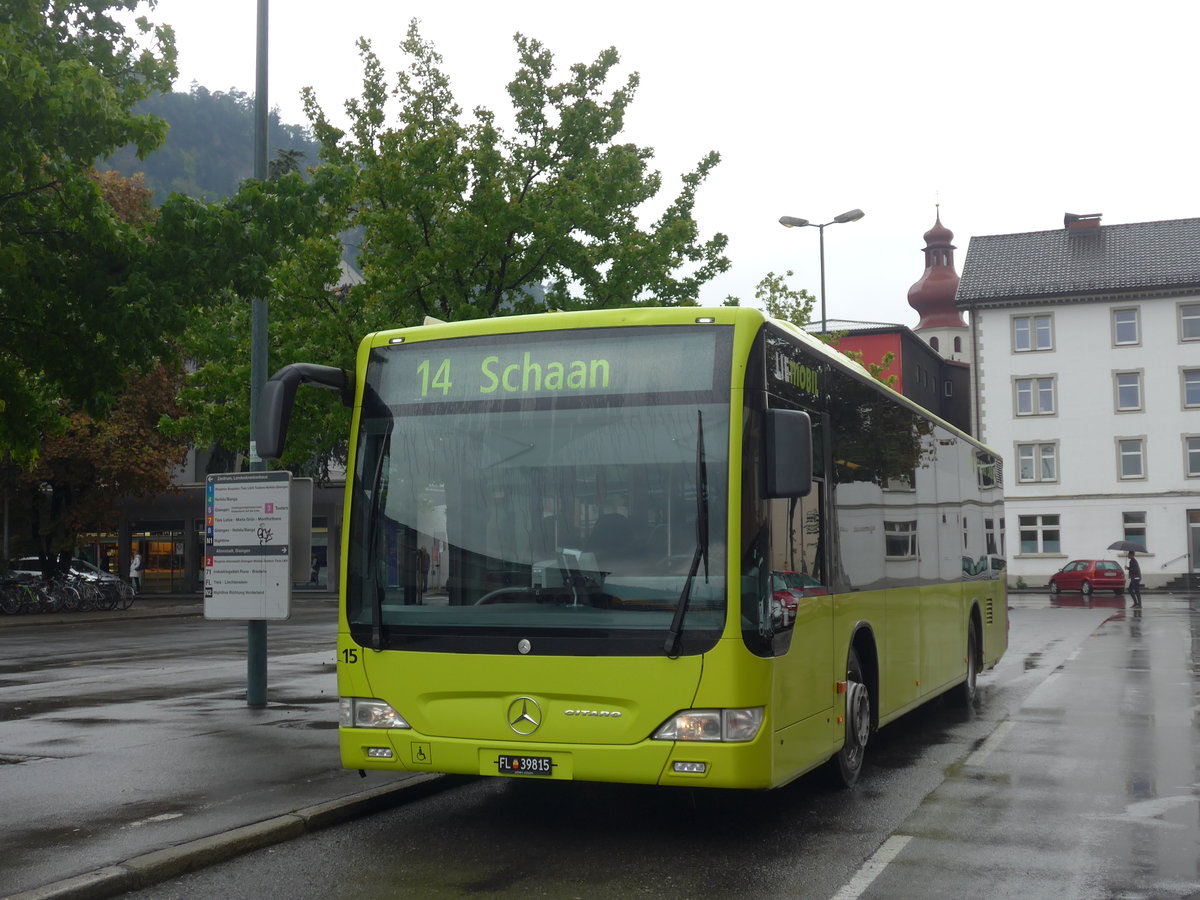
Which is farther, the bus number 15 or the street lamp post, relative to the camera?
the street lamp post

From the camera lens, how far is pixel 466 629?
22.8 ft

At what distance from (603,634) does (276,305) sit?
Answer: 570 inches

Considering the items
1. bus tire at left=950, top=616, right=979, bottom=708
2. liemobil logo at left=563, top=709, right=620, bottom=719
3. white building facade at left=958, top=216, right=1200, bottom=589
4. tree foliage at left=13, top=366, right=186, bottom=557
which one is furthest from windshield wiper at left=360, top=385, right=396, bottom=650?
white building facade at left=958, top=216, right=1200, bottom=589

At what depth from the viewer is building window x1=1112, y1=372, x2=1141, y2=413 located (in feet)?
194

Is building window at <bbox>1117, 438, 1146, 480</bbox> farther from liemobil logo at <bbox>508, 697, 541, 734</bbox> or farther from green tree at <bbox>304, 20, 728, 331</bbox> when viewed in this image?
liemobil logo at <bbox>508, 697, 541, 734</bbox>

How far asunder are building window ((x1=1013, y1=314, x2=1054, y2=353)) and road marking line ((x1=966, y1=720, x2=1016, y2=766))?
51975mm

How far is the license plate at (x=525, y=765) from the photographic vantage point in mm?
6703

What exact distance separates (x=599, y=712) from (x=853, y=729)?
2.49 metres

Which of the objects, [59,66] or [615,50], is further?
[615,50]

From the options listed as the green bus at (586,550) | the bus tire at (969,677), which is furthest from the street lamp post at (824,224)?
the green bus at (586,550)

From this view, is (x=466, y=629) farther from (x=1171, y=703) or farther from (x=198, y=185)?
(x=198, y=185)

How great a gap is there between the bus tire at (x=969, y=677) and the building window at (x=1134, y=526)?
1898 inches

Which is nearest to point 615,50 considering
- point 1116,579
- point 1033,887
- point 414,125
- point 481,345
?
point 414,125

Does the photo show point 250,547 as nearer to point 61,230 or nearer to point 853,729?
point 61,230
